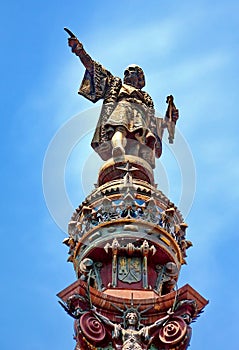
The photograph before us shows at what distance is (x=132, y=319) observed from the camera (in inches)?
942

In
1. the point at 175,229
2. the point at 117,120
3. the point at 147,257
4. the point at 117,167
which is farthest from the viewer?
the point at 117,120

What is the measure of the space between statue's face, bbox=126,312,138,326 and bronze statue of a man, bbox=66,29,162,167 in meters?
9.11

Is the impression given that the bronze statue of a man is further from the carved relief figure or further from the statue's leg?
the carved relief figure

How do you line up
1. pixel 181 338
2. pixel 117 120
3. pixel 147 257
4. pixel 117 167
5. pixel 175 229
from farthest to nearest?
pixel 117 120
pixel 117 167
pixel 175 229
pixel 147 257
pixel 181 338


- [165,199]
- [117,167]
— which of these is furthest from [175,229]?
[117,167]

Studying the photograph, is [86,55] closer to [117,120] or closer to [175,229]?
[117,120]

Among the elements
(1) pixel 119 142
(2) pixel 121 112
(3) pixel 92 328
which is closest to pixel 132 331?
(3) pixel 92 328

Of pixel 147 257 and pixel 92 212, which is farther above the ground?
pixel 92 212

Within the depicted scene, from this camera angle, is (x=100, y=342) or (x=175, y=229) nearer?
(x=100, y=342)

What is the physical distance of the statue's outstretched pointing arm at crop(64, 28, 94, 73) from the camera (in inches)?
1377

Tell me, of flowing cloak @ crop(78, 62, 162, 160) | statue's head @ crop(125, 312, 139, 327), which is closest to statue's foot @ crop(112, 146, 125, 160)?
flowing cloak @ crop(78, 62, 162, 160)

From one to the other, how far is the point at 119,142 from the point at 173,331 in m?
10.5

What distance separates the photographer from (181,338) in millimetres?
23641

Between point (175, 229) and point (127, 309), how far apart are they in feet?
18.1
